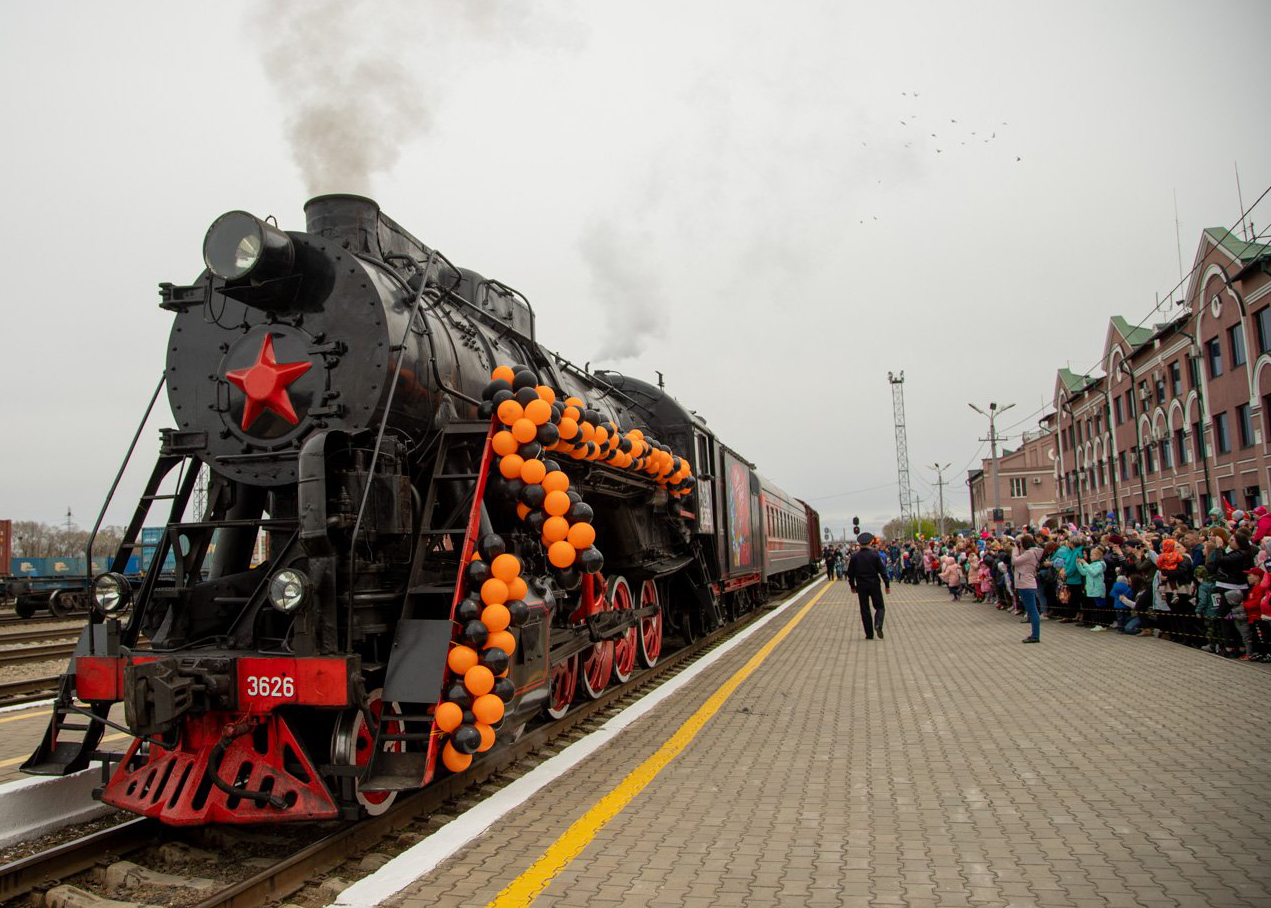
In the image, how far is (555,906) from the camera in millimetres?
3543

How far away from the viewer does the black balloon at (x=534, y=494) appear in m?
5.30

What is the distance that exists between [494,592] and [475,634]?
0.86 ft

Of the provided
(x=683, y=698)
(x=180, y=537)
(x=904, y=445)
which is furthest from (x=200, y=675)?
(x=904, y=445)

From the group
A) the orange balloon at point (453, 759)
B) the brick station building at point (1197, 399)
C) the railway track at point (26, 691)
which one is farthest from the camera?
the brick station building at point (1197, 399)

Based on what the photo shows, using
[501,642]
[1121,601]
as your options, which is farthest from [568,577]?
[1121,601]

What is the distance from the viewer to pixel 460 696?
4586 millimetres

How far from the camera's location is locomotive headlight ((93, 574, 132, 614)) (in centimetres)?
512

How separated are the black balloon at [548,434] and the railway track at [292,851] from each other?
2115mm

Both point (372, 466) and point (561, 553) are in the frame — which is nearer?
point (372, 466)

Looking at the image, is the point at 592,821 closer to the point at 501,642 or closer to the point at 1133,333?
the point at 501,642

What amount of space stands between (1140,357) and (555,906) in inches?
1556

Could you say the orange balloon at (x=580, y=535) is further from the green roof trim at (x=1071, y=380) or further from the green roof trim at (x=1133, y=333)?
the green roof trim at (x=1071, y=380)

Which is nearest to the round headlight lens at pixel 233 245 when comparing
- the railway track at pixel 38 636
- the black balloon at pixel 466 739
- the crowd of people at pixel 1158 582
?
the black balloon at pixel 466 739

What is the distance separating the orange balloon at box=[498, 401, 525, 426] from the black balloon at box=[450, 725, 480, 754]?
69.3 inches
